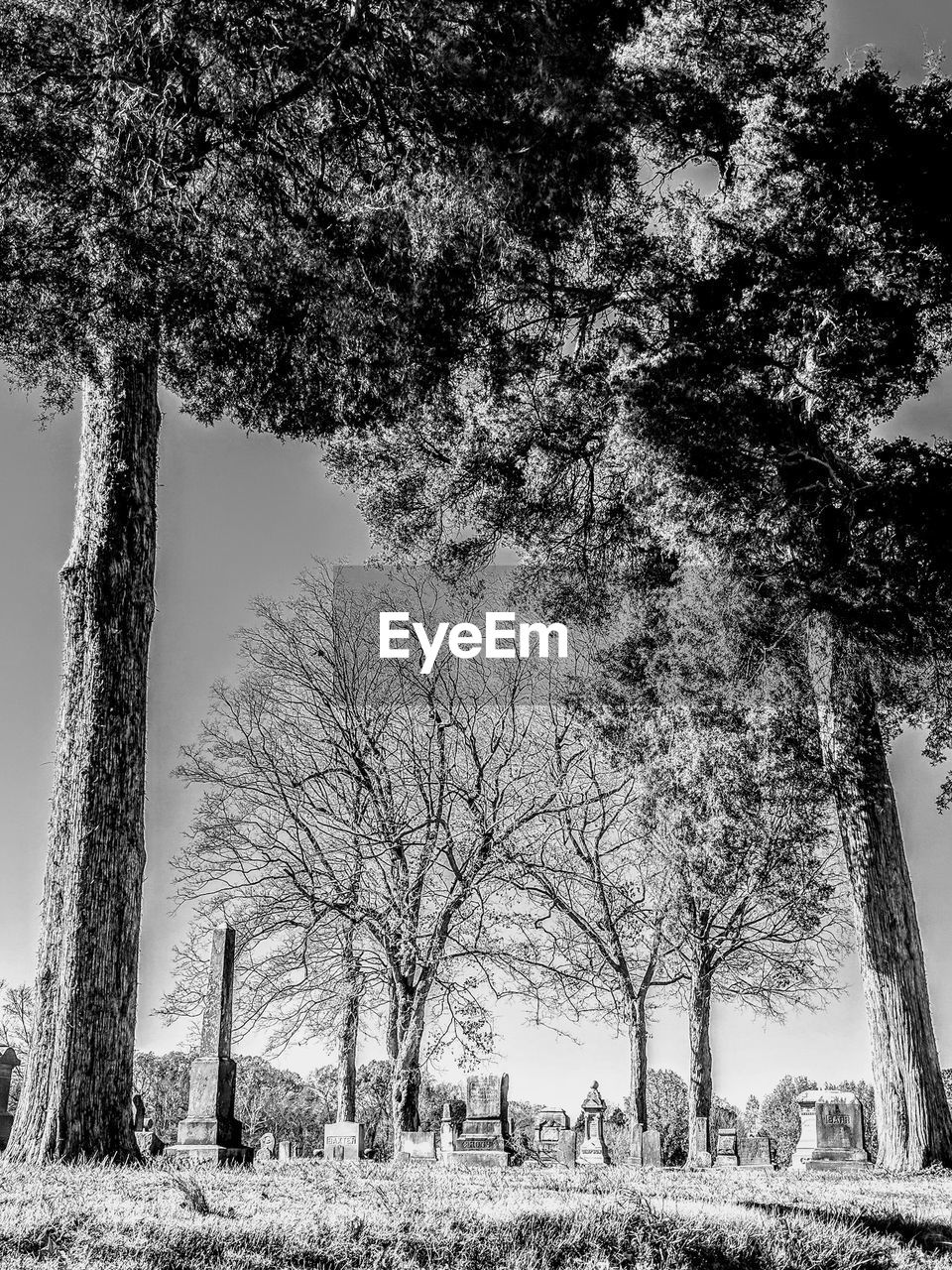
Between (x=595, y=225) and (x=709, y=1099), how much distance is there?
15.4 m

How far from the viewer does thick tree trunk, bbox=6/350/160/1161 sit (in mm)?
6793

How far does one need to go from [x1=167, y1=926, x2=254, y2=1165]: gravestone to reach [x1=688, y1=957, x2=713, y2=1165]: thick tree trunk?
9845 mm

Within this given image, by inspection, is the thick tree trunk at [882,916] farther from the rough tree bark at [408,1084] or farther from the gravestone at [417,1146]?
the rough tree bark at [408,1084]

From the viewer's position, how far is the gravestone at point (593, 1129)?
70.4 feet

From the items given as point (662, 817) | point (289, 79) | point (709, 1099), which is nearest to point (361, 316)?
point (289, 79)

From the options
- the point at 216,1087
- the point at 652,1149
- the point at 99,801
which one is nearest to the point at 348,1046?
the point at 652,1149

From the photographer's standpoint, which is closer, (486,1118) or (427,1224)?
(427,1224)

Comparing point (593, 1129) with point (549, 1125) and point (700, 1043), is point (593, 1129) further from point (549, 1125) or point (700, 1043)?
point (549, 1125)

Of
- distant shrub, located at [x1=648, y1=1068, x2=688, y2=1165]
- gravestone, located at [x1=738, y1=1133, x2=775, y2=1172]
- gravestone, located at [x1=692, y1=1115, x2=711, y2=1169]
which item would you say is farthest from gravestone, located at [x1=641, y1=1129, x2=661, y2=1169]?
distant shrub, located at [x1=648, y1=1068, x2=688, y2=1165]

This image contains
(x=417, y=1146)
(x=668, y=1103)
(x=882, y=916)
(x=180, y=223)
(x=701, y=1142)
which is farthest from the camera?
(x=668, y=1103)

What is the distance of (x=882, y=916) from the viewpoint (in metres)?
10.7

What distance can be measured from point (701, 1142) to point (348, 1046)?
6.29 meters

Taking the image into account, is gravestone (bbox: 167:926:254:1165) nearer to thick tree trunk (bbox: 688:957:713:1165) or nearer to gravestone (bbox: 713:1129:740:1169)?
thick tree trunk (bbox: 688:957:713:1165)

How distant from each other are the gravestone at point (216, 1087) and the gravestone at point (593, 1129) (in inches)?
446
